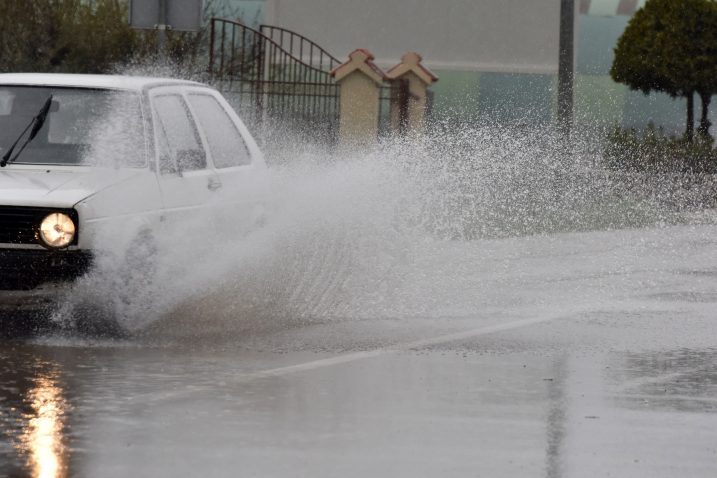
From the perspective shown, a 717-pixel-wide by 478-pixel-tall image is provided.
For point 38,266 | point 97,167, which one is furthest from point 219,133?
point 38,266

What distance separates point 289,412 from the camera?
894 centimetres

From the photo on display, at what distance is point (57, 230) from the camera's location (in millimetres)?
11250

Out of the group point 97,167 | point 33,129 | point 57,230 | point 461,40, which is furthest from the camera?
point 461,40

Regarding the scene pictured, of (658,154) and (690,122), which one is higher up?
(690,122)

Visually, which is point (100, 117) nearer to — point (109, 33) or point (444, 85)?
point (109, 33)

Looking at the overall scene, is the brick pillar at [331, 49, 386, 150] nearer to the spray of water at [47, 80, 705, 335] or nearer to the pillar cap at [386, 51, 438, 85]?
the pillar cap at [386, 51, 438, 85]

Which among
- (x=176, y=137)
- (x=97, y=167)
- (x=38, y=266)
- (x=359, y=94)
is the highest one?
(x=359, y=94)

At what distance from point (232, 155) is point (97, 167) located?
168 centimetres

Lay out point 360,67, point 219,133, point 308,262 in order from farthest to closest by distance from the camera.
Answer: point 360,67
point 308,262
point 219,133

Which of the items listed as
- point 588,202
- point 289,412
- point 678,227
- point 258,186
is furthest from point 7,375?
point 588,202

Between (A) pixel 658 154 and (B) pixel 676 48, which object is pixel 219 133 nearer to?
(A) pixel 658 154

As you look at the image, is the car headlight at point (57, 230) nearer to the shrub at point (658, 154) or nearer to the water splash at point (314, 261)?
the water splash at point (314, 261)

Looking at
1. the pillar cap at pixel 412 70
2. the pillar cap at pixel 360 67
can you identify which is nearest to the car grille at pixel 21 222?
the pillar cap at pixel 360 67

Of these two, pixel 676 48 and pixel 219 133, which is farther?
pixel 676 48
